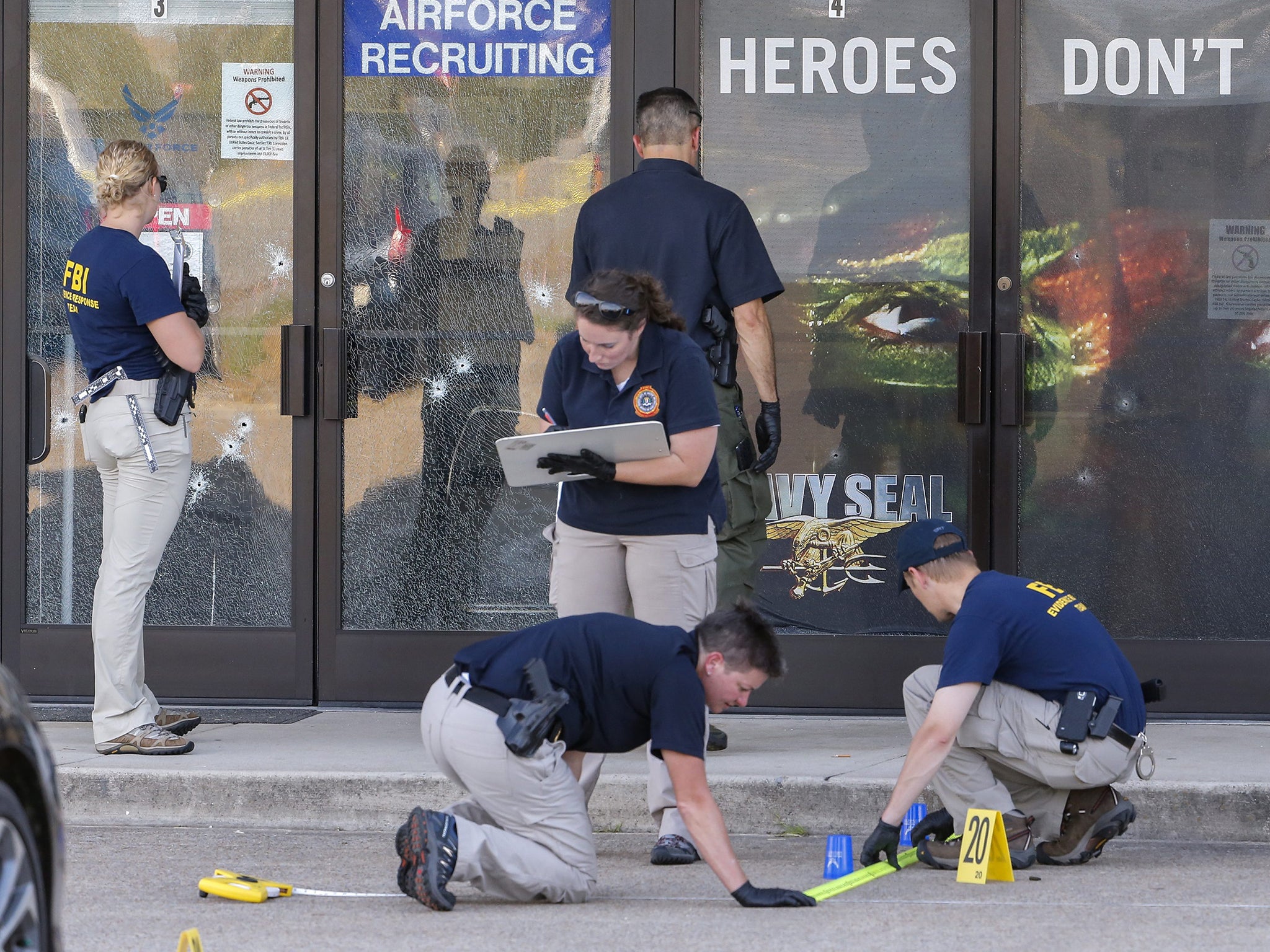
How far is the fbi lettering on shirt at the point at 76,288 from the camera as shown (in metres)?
6.07

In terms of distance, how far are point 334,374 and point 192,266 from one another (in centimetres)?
83

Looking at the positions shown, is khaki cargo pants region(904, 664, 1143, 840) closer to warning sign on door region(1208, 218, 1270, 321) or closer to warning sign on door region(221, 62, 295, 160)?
warning sign on door region(1208, 218, 1270, 321)

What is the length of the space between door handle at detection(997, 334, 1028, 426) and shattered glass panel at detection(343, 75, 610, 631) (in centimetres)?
192

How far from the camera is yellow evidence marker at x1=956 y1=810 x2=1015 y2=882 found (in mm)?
4891

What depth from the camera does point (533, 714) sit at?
4.45m

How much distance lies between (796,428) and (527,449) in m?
2.32

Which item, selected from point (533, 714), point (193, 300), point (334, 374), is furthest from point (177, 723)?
point (533, 714)

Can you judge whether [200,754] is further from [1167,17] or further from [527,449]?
[1167,17]

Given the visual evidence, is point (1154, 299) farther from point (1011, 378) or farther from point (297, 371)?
point (297, 371)

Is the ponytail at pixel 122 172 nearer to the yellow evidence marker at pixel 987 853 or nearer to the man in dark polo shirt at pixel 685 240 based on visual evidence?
the man in dark polo shirt at pixel 685 240

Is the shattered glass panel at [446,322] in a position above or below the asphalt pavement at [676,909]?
above

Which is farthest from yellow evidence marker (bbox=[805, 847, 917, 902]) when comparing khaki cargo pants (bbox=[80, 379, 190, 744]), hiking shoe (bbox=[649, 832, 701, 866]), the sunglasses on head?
khaki cargo pants (bbox=[80, 379, 190, 744])

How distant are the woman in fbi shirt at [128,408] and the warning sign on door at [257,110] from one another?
1.17 m

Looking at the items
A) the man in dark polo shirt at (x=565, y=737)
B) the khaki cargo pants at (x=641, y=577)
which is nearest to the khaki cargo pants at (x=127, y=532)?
the khaki cargo pants at (x=641, y=577)
